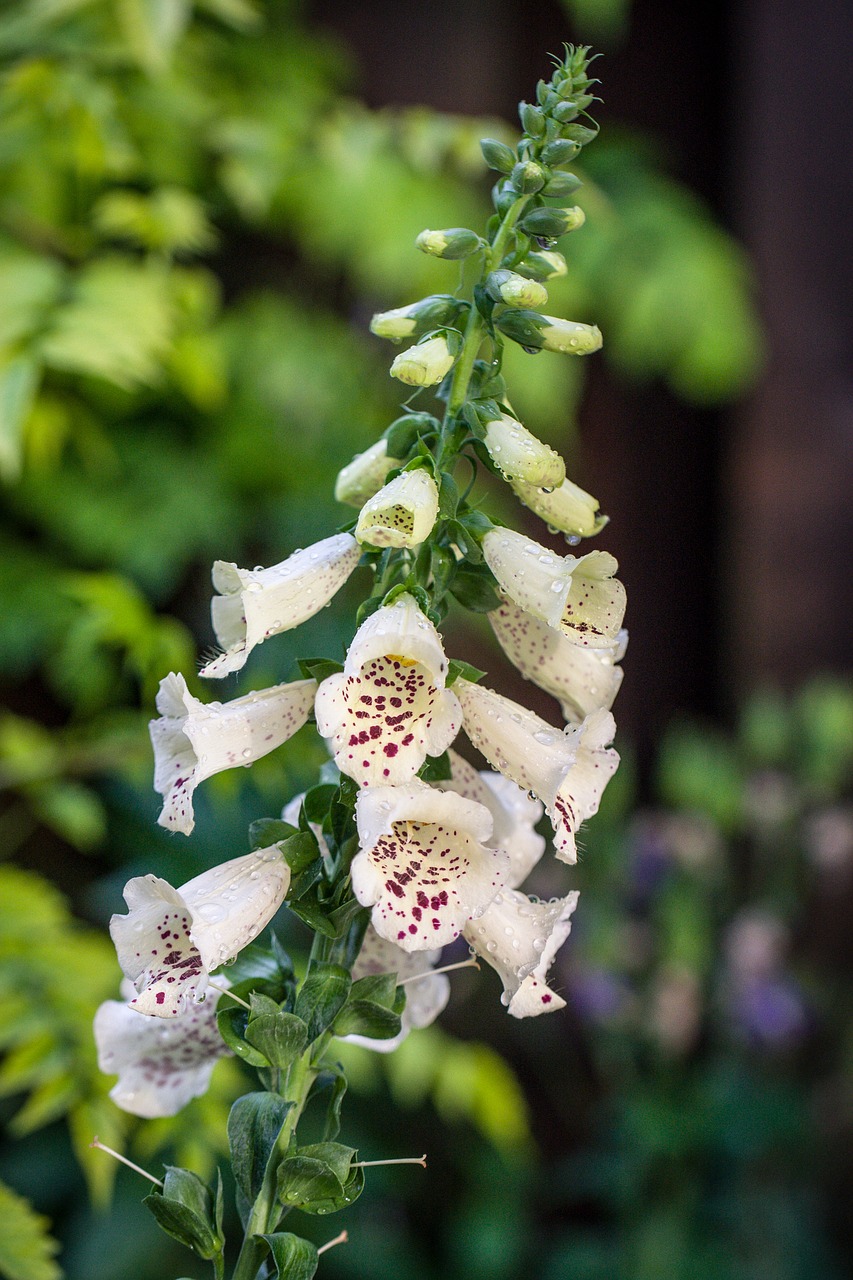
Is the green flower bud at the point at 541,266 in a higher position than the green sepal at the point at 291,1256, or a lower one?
higher

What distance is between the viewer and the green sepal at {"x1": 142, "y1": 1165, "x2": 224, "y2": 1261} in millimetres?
412

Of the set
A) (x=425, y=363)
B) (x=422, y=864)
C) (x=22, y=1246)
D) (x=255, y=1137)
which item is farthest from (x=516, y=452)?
(x=22, y=1246)

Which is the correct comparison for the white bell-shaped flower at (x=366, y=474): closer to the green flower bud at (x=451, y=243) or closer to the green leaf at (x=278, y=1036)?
the green flower bud at (x=451, y=243)

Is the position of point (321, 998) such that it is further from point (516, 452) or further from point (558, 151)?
point (558, 151)

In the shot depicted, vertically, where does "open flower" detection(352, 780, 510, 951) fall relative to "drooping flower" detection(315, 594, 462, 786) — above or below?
below

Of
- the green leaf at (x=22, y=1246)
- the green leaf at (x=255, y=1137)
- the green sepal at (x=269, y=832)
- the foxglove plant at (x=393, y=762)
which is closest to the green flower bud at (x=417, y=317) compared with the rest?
the foxglove plant at (x=393, y=762)

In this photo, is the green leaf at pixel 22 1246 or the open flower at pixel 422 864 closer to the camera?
the open flower at pixel 422 864

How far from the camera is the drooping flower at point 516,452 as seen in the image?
1.44ft

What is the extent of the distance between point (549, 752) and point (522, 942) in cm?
8

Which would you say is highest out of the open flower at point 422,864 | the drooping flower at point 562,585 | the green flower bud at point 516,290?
the green flower bud at point 516,290

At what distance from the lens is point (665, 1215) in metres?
1.56

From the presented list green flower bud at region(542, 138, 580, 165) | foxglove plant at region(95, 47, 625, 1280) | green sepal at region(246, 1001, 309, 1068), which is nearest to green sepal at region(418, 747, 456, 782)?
foxglove plant at region(95, 47, 625, 1280)

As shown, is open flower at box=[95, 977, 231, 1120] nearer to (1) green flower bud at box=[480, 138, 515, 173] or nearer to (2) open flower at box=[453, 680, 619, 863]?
(2) open flower at box=[453, 680, 619, 863]

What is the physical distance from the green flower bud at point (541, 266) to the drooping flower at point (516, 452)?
0.20 feet
